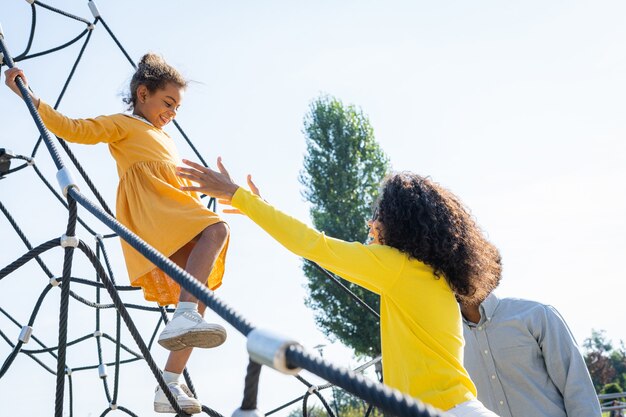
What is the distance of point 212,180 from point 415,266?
565 mm

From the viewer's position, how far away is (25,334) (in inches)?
107

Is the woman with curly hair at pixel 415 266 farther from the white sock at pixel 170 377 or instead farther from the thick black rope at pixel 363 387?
the thick black rope at pixel 363 387

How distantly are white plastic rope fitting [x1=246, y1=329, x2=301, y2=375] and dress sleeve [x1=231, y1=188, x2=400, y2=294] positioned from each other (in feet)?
2.51

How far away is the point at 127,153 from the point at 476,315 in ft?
3.94

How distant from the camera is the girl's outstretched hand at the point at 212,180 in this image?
179 centimetres

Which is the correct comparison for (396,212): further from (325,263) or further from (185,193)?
(185,193)

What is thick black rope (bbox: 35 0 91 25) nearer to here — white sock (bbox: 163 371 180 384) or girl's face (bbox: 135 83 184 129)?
girl's face (bbox: 135 83 184 129)

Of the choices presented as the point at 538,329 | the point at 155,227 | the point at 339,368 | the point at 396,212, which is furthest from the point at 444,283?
the point at 339,368

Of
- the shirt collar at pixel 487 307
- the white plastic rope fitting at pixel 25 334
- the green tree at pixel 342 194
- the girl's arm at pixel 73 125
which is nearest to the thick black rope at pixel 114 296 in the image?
the girl's arm at pixel 73 125

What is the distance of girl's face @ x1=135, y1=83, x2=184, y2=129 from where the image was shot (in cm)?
236

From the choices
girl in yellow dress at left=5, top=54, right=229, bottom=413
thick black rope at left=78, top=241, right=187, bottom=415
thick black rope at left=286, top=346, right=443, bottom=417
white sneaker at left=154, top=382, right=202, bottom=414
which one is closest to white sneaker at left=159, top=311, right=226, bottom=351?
girl in yellow dress at left=5, top=54, right=229, bottom=413

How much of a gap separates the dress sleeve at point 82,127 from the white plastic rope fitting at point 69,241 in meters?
0.70

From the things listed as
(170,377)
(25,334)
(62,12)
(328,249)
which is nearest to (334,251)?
(328,249)

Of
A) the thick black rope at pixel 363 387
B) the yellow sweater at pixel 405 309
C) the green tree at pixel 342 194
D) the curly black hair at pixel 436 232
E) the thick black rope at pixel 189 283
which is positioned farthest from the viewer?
the green tree at pixel 342 194
